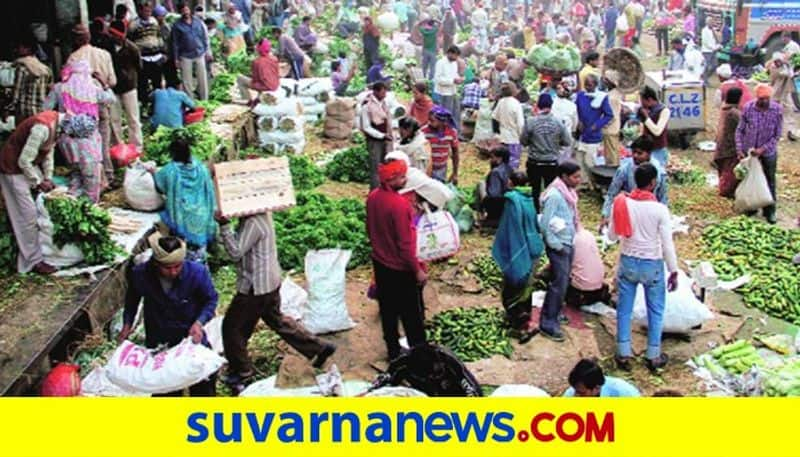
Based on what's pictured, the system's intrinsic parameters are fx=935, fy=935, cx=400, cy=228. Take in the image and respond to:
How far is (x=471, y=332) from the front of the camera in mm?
7387

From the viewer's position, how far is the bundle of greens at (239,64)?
15711 millimetres

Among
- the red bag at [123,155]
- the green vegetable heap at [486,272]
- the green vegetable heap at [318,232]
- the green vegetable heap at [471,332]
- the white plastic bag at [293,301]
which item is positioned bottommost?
the green vegetable heap at [471,332]

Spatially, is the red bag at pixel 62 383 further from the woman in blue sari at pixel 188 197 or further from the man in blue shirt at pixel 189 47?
the man in blue shirt at pixel 189 47

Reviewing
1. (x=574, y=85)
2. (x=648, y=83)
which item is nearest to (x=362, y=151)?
(x=574, y=85)

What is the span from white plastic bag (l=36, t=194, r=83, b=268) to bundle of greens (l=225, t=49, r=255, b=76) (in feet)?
28.5

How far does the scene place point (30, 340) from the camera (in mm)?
6312

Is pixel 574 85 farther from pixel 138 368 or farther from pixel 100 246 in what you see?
pixel 138 368

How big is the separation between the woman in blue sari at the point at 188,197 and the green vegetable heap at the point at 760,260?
4616 mm

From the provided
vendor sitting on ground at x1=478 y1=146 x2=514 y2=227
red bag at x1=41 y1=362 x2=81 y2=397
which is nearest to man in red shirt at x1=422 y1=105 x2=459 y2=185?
vendor sitting on ground at x1=478 y1=146 x2=514 y2=227

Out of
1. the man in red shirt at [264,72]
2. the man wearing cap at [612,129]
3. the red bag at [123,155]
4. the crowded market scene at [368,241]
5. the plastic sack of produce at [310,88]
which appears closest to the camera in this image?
the crowded market scene at [368,241]

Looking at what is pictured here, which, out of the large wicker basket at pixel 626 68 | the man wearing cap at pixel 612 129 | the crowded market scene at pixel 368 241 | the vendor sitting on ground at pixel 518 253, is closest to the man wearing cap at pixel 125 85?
the crowded market scene at pixel 368 241

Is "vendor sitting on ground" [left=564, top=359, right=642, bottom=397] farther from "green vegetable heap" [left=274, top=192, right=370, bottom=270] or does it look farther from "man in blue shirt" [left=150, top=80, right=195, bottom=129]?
"man in blue shirt" [left=150, top=80, right=195, bottom=129]

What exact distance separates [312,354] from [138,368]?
5.32 ft

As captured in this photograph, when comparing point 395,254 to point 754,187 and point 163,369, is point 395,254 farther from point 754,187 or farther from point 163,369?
point 754,187
